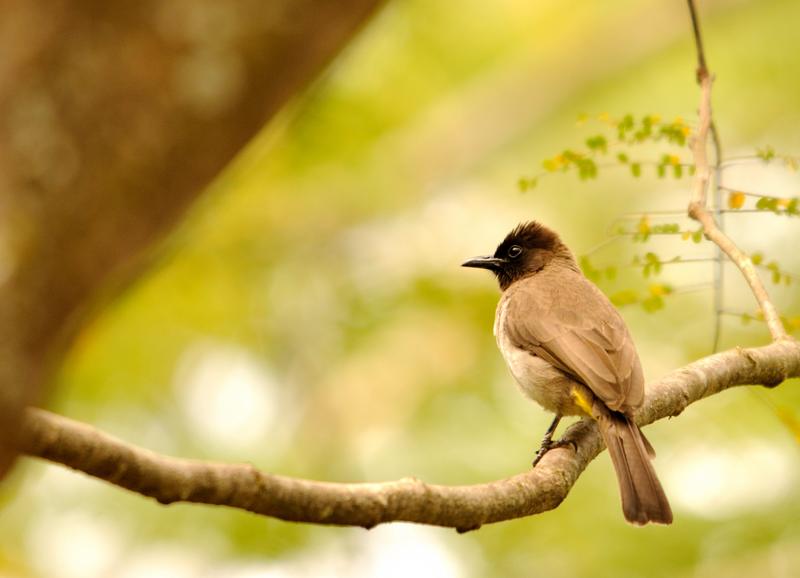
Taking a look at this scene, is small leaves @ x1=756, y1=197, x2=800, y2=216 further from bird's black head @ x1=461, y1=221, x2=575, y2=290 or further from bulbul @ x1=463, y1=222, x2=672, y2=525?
bird's black head @ x1=461, y1=221, x2=575, y2=290

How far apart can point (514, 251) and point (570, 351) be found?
1585mm

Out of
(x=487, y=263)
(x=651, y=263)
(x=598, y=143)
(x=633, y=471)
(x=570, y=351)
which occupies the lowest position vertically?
(x=633, y=471)

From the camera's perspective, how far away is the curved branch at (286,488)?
2.17 m

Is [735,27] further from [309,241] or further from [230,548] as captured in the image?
[230,548]

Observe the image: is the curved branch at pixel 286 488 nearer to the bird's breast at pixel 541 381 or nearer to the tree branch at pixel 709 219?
the tree branch at pixel 709 219

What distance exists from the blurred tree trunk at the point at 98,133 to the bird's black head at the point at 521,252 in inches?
204

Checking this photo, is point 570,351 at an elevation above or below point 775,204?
below

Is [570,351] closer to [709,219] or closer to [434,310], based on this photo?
[709,219]

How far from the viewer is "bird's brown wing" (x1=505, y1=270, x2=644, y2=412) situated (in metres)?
4.76

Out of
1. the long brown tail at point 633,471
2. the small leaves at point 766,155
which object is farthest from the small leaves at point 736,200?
the long brown tail at point 633,471

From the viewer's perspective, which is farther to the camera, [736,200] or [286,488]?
[736,200]

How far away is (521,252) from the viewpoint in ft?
22.0

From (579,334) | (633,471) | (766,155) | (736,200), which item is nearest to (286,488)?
(633,471)

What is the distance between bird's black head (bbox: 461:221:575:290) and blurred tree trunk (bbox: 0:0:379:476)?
5.18 metres
